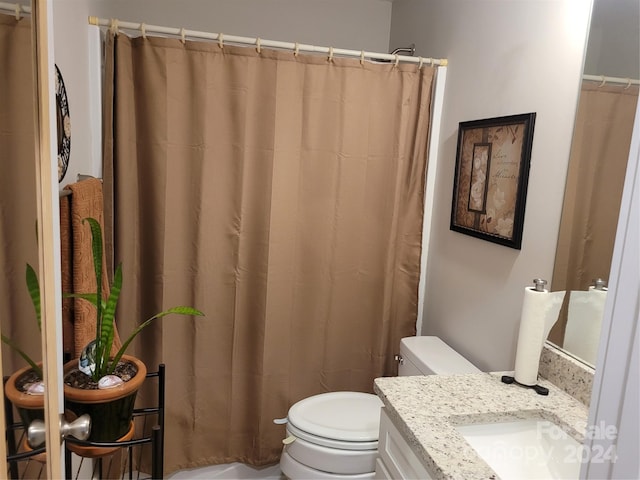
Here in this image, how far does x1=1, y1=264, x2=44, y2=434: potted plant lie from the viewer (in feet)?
2.31

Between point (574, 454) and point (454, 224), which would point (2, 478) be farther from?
point (454, 224)

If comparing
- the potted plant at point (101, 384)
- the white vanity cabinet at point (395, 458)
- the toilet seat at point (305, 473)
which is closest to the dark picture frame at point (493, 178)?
the white vanity cabinet at point (395, 458)

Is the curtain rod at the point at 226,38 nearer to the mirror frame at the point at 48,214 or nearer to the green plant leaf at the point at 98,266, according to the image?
the green plant leaf at the point at 98,266

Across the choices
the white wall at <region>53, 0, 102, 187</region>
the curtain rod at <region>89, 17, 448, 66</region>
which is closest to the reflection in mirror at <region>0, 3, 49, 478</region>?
the white wall at <region>53, 0, 102, 187</region>

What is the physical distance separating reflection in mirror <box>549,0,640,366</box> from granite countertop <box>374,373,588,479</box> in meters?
0.20

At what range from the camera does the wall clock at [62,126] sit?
1.38 meters

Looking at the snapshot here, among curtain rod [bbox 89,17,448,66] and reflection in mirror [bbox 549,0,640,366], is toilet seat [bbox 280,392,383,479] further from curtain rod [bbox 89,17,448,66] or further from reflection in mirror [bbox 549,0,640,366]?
curtain rod [bbox 89,17,448,66]

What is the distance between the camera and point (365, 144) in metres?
2.16

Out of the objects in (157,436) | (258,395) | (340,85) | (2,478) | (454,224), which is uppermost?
(340,85)

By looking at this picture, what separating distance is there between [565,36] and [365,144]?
92 centimetres

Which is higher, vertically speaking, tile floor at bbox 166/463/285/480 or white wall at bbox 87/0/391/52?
white wall at bbox 87/0/391/52

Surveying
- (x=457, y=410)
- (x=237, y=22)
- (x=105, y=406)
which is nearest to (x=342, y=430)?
(x=457, y=410)

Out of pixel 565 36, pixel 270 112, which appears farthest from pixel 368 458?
pixel 565 36

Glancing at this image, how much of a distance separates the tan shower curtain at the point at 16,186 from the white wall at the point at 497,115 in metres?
1.44
